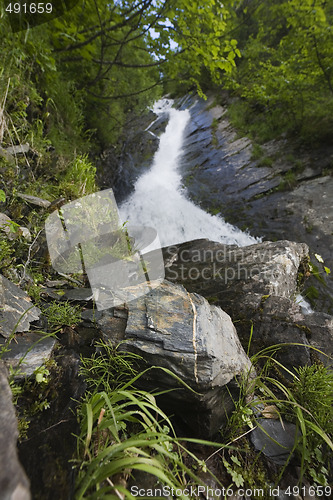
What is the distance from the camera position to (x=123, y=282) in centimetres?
302

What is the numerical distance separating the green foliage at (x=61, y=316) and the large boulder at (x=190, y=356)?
0.79 feet

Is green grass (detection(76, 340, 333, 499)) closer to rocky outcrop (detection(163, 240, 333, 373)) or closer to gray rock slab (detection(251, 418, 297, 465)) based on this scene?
gray rock slab (detection(251, 418, 297, 465))

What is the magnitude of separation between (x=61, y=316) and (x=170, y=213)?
5.55 metres

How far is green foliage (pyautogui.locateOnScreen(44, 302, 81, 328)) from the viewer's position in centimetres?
189

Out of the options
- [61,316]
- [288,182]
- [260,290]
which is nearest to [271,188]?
[288,182]

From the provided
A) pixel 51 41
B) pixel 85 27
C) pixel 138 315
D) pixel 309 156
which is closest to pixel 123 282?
pixel 138 315

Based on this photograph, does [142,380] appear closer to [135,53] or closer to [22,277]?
[22,277]

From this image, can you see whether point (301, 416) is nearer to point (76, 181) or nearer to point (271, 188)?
point (76, 181)

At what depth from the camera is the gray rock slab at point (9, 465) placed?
685mm

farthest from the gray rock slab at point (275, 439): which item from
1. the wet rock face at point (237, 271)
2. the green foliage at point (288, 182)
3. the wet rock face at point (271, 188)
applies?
the green foliage at point (288, 182)

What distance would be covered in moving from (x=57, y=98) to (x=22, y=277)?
3.32 m

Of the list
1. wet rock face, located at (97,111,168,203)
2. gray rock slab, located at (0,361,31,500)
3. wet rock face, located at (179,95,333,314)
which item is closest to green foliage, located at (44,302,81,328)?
gray rock slab, located at (0,361,31,500)

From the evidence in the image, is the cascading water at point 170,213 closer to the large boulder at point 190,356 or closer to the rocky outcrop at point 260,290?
the rocky outcrop at point 260,290

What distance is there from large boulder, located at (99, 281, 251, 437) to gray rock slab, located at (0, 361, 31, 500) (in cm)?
93
